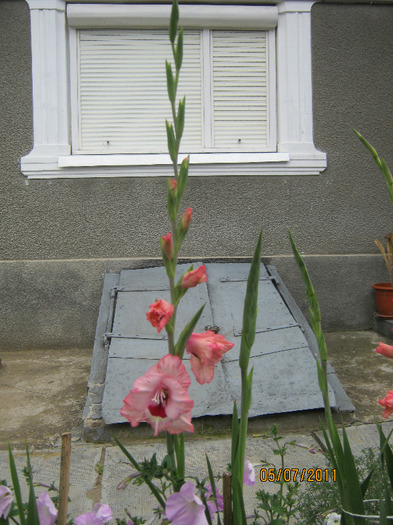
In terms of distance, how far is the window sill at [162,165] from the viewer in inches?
181

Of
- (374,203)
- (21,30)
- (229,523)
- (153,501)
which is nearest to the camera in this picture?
(229,523)

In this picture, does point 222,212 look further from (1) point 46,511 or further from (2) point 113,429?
(1) point 46,511

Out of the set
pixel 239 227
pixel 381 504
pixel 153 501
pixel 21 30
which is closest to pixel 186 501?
pixel 381 504

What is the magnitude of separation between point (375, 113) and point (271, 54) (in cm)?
109

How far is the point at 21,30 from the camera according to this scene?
4.57 m

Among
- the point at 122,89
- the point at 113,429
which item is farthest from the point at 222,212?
the point at 113,429

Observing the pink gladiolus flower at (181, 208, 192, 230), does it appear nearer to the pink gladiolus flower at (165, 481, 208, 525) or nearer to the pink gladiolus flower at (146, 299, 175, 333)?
the pink gladiolus flower at (146, 299, 175, 333)

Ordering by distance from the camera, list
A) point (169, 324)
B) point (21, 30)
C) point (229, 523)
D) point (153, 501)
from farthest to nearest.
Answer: point (21, 30) < point (153, 501) < point (229, 523) < point (169, 324)

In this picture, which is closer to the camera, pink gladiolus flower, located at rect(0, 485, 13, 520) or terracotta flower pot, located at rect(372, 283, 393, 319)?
pink gladiolus flower, located at rect(0, 485, 13, 520)

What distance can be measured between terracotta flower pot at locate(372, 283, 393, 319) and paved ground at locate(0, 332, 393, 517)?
1.87 feet

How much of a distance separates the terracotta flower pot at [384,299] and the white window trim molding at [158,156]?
119cm

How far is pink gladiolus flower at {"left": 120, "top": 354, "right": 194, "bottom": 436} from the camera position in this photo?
0.66 m

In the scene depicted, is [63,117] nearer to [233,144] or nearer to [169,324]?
[233,144]

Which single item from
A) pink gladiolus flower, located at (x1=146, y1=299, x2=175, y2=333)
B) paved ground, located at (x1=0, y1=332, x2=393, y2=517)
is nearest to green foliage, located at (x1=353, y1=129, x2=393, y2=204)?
pink gladiolus flower, located at (x1=146, y1=299, x2=175, y2=333)
